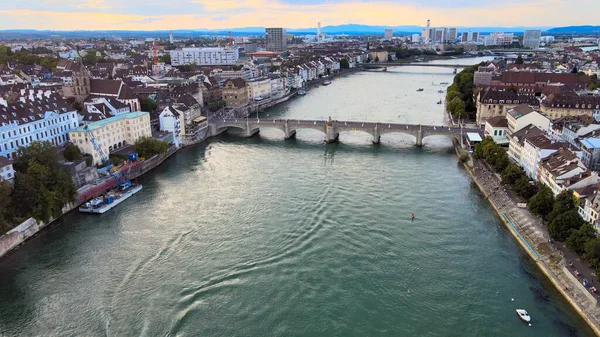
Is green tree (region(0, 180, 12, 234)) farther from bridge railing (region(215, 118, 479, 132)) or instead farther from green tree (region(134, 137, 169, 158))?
bridge railing (region(215, 118, 479, 132))

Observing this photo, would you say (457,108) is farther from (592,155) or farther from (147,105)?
(147,105)

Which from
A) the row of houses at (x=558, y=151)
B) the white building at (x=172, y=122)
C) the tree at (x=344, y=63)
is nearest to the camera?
the row of houses at (x=558, y=151)

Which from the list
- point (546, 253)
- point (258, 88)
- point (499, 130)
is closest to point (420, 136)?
point (499, 130)

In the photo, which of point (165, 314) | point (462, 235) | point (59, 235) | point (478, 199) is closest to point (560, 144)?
point (478, 199)

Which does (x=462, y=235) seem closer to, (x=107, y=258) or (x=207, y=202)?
(x=207, y=202)

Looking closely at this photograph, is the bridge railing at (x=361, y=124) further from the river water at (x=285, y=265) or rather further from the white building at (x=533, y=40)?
the white building at (x=533, y=40)

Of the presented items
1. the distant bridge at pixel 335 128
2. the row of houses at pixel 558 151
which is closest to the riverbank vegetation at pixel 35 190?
the distant bridge at pixel 335 128
